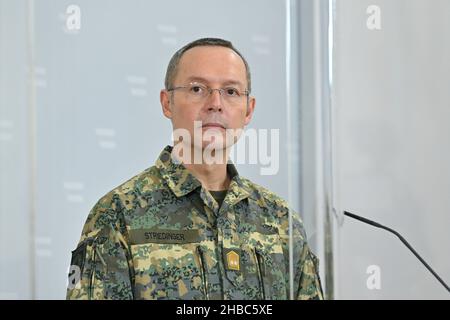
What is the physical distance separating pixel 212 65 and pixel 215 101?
7 cm

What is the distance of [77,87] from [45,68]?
71 millimetres

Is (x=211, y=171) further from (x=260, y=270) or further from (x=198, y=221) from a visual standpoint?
(x=260, y=270)

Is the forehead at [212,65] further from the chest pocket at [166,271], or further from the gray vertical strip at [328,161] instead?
the chest pocket at [166,271]

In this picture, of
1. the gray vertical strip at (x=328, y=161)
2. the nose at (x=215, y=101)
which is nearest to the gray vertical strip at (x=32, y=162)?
the nose at (x=215, y=101)

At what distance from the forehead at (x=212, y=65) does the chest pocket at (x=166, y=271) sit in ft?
1.02

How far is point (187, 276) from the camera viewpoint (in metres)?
1.49

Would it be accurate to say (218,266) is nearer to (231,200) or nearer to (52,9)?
(231,200)

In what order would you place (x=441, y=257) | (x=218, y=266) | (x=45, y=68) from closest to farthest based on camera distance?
(x=218, y=266), (x=45, y=68), (x=441, y=257)

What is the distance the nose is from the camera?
154 cm

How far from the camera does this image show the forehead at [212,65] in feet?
5.10

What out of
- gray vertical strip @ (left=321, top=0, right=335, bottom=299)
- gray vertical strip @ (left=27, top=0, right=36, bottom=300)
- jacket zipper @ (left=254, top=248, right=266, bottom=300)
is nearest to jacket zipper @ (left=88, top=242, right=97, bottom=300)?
gray vertical strip @ (left=27, top=0, right=36, bottom=300)

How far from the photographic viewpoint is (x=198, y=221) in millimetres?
1545
